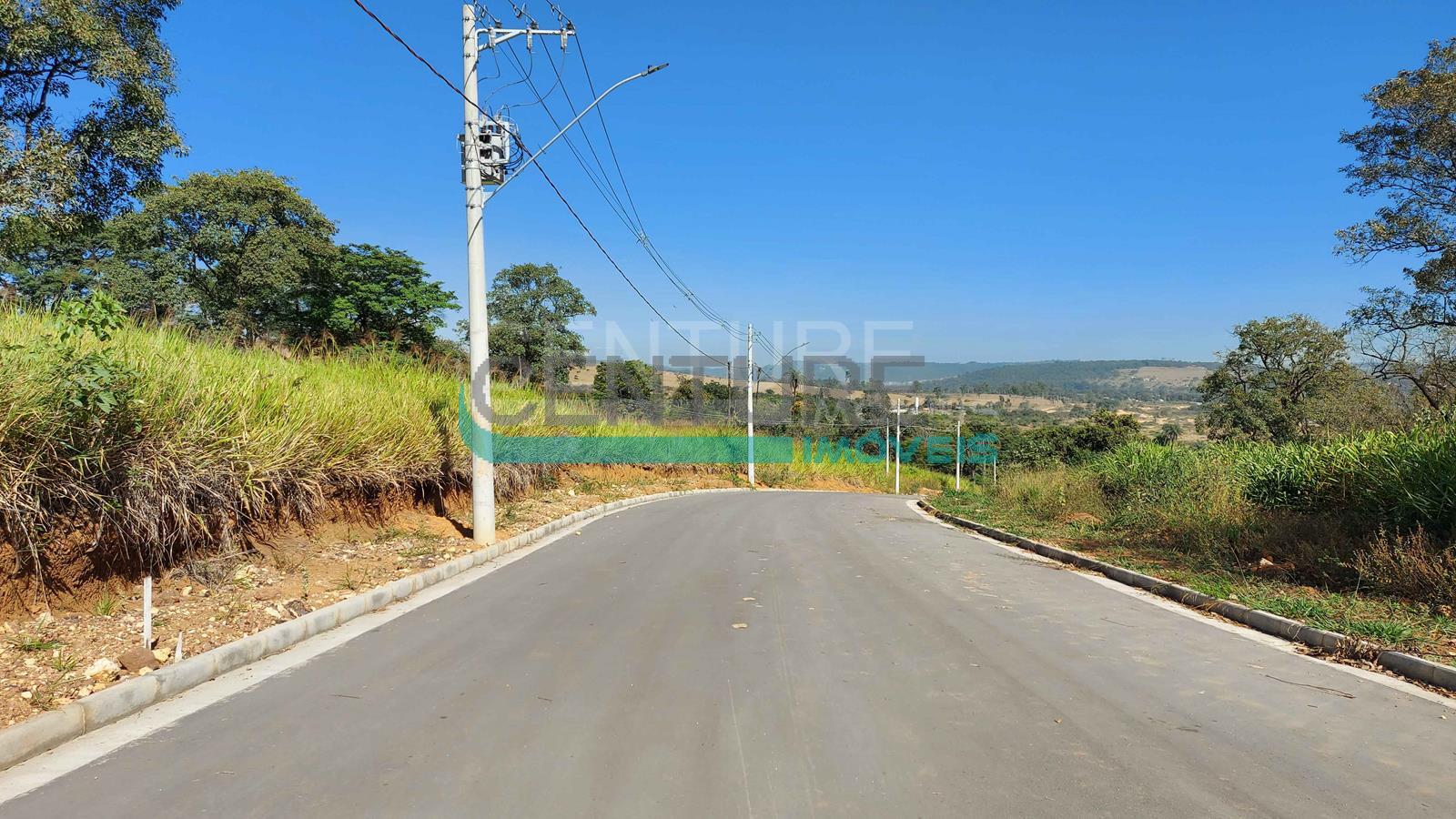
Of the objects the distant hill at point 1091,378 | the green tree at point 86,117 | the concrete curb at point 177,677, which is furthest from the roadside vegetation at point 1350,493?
the distant hill at point 1091,378

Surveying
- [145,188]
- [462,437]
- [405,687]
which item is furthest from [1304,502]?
[145,188]

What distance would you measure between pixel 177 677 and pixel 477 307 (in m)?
6.92

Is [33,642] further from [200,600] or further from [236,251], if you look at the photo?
[236,251]

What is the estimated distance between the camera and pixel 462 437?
13.1 meters

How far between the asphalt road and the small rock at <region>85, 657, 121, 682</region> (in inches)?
29.9

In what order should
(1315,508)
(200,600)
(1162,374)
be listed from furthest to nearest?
(1162,374) < (1315,508) < (200,600)

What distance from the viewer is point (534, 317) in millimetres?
40875

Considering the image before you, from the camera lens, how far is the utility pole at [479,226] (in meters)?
10.8

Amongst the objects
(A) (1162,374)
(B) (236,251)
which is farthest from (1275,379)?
(A) (1162,374)

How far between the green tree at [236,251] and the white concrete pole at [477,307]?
23439 mm

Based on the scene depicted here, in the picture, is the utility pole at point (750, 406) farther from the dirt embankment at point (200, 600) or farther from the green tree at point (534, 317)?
the dirt embankment at point (200, 600)

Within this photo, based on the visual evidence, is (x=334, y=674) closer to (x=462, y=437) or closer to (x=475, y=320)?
(x=475, y=320)

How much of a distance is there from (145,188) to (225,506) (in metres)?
14.3

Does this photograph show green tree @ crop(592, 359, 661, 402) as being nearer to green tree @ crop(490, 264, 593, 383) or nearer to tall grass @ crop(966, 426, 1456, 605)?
green tree @ crop(490, 264, 593, 383)
